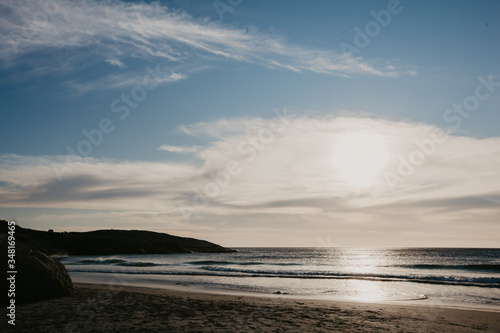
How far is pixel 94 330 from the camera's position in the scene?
843cm

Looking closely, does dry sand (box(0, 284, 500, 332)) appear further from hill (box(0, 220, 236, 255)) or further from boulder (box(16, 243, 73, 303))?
hill (box(0, 220, 236, 255))

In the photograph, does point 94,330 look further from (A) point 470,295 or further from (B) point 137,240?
(B) point 137,240

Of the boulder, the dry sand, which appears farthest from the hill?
the dry sand

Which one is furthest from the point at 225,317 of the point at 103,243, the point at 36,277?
the point at 103,243

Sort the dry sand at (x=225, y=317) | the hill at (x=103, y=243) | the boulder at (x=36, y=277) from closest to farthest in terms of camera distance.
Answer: the dry sand at (x=225, y=317) < the boulder at (x=36, y=277) < the hill at (x=103, y=243)

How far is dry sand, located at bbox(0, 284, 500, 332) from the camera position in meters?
9.04

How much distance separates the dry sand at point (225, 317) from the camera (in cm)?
904

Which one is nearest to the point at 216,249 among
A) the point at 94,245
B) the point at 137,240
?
the point at 137,240

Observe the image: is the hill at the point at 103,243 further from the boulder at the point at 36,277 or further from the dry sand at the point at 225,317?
the dry sand at the point at 225,317

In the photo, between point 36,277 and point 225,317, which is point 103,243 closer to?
point 36,277

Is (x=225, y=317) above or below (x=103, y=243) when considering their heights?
above

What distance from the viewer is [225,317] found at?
10.8 meters

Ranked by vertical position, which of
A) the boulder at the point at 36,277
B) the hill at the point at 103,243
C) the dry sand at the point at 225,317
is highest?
the boulder at the point at 36,277

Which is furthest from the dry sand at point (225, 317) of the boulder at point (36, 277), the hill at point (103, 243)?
the hill at point (103, 243)
